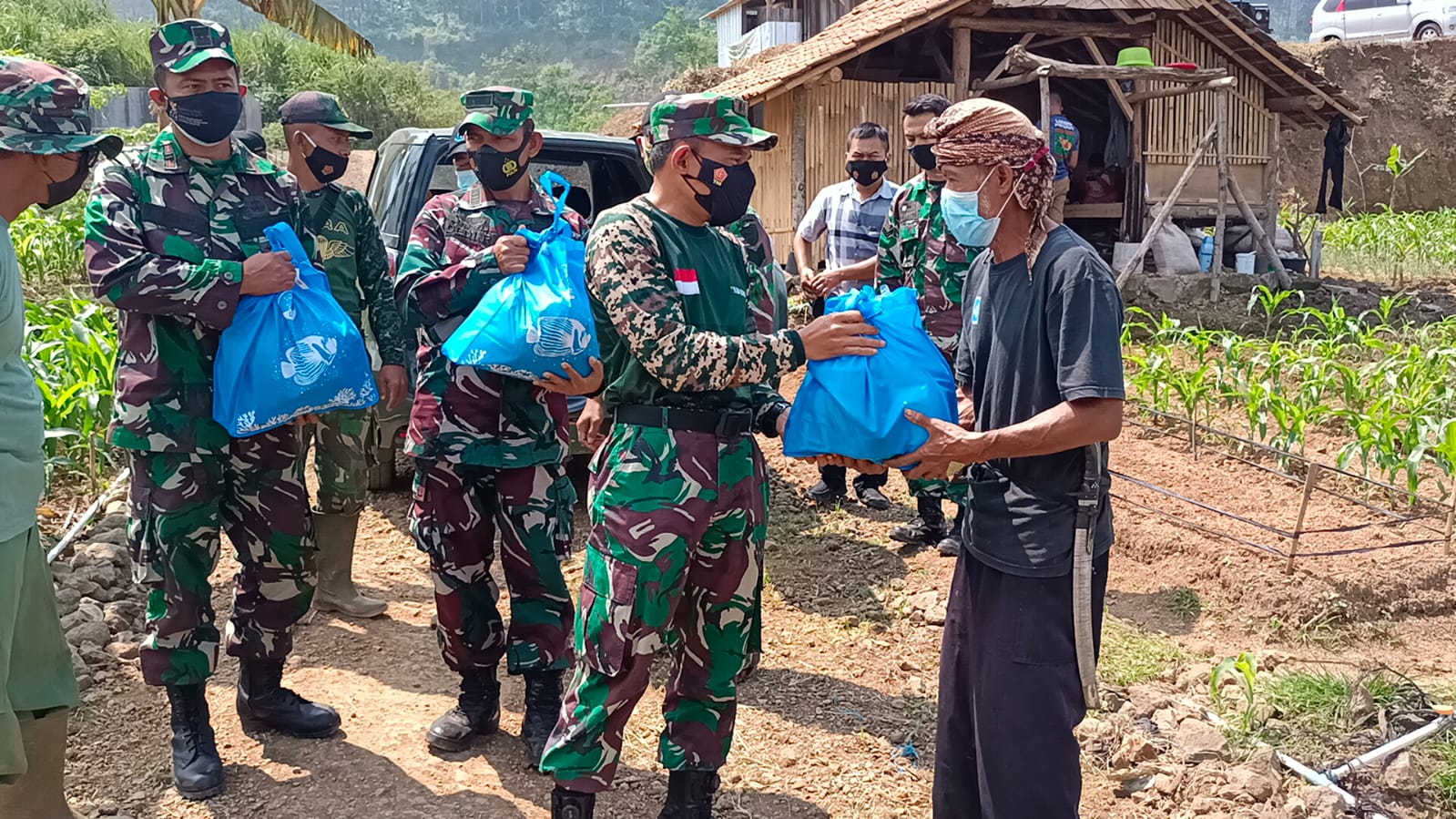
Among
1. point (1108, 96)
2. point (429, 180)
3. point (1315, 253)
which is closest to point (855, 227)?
point (429, 180)

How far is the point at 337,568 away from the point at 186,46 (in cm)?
241

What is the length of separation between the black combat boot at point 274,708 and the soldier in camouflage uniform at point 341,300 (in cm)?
78

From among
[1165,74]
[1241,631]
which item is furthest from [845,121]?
[1241,631]

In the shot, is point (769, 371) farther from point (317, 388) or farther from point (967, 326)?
point (317, 388)

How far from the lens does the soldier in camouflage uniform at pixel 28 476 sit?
102 inches

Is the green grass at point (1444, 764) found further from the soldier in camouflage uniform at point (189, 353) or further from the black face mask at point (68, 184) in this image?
the black face mask at point (68, 184)

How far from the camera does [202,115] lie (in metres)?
3.40

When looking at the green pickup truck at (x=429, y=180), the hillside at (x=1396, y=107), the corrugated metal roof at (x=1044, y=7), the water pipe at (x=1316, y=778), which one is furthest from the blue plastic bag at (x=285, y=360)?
the hillside at (x=1396, y=107)

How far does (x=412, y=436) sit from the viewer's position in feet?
12.3

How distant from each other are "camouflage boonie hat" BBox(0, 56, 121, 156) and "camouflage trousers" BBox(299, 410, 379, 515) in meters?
1.99

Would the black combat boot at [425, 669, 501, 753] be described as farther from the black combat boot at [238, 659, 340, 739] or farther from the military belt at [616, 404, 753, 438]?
the military belt at [616, 404, 753, 438]

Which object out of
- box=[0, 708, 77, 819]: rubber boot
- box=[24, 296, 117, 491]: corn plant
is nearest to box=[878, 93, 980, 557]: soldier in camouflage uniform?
box=[0, 708, 77, 819]: rubber boot

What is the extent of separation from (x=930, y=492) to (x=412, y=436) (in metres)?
2.81

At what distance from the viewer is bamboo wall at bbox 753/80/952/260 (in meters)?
13.2
